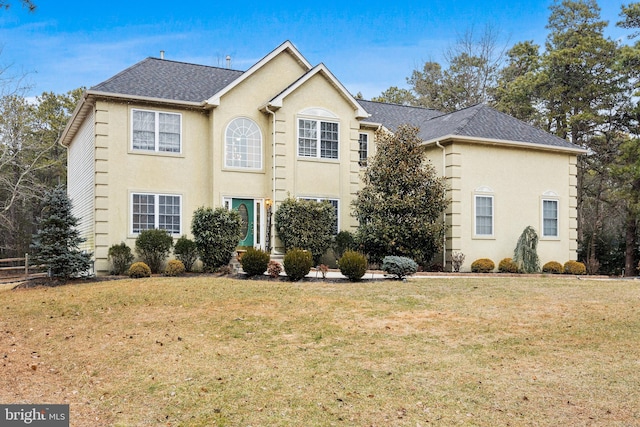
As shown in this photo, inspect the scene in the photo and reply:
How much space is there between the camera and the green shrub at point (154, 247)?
58.9ft

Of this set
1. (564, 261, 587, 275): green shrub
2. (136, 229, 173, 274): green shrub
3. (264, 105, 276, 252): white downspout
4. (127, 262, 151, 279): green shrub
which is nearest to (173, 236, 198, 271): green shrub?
(136, 229, 173, 274): green shrub

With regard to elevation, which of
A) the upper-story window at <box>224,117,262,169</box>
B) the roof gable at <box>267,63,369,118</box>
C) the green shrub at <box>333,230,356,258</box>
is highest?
the roof gable at <box>267,63,369,118</box>

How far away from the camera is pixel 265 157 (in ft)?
67.7

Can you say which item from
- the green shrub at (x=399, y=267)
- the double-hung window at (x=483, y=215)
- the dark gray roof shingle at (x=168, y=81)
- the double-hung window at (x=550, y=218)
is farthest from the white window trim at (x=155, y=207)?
the double-hung window at (x=550, y=218)

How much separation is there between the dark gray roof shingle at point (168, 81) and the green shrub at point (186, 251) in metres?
4.91

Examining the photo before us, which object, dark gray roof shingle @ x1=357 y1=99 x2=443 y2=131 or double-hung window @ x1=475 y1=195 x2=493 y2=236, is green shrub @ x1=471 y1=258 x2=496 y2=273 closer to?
double-hung window @ x1=475 y1=195 x2=493 y2=236

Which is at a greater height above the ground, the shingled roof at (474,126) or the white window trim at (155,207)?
the shingled roof at (474,126)

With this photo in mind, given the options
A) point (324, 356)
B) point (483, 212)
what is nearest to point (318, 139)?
point (483, 212)

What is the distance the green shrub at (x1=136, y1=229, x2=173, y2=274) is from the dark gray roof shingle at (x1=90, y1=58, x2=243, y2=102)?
15.4 ft

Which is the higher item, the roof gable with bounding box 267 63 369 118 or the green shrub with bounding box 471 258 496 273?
the roof gable with bounding box 267 63 369 118

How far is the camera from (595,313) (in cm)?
1164

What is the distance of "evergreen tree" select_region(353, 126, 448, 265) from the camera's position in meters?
19.1

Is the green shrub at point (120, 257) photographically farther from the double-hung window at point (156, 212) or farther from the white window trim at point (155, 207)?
the double-hung window at point (156, 212)

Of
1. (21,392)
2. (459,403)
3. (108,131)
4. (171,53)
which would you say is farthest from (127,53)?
(459,403)
